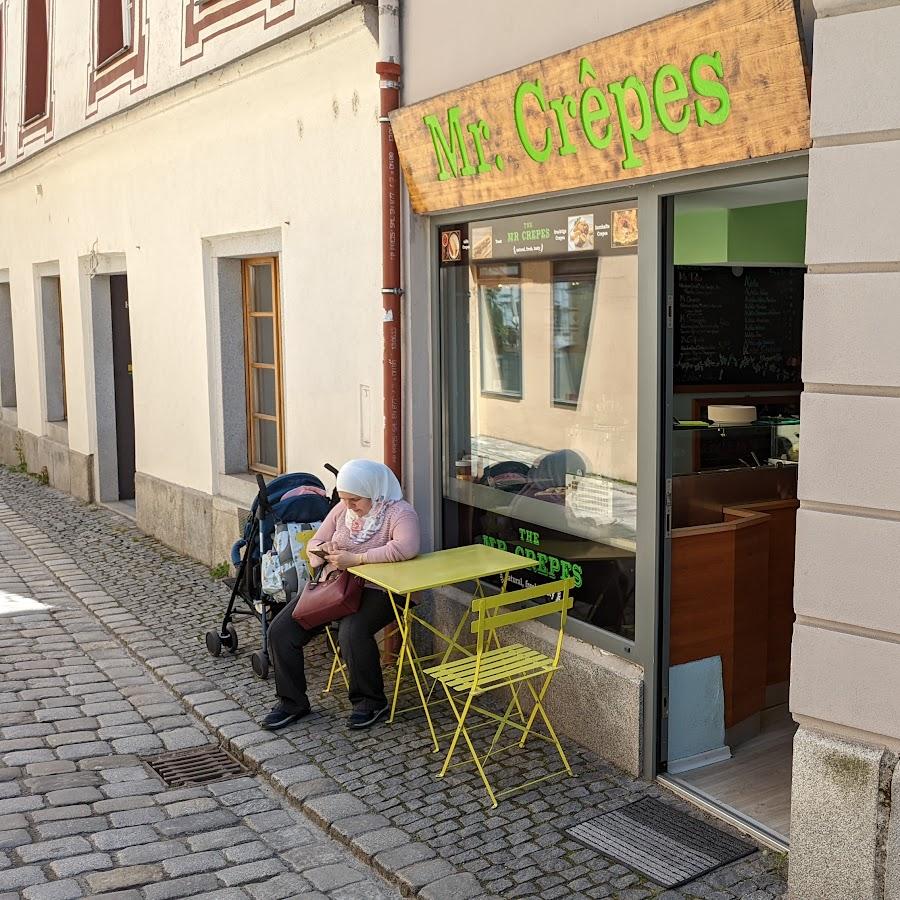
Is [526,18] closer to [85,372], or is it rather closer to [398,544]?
[398,544]

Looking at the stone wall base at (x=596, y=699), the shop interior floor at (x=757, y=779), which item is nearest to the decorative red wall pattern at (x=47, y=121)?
the stone wall base at (x=596, y=699)

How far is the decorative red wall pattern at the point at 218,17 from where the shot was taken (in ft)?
26.3

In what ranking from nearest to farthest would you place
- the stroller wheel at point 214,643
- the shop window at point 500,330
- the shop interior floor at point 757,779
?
1. the shop interior floor at point 757,779
2. the shop window at point 500,330
3. the stroller wheel at point 214,643

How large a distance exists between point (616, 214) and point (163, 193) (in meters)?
6.32

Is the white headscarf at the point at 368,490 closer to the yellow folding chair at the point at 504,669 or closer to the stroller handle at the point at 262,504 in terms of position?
the stroller handle at the point at 262,504

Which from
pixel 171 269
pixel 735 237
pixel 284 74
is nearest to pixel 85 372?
pixel 171 269

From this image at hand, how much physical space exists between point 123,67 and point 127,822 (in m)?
8.20

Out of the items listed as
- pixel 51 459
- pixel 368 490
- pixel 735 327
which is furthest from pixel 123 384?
pixel 368 490

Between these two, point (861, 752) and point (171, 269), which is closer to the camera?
point (861, 752)

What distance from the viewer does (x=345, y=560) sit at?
6.14m

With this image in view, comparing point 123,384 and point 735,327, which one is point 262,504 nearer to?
point 735,327

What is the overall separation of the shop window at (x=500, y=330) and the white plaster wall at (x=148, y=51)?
1.94 metres

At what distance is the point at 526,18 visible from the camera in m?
5.76

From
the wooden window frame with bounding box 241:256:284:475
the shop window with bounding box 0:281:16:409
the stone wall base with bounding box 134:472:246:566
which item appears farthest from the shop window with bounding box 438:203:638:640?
the shop window with bounding box 0:281:16:409
